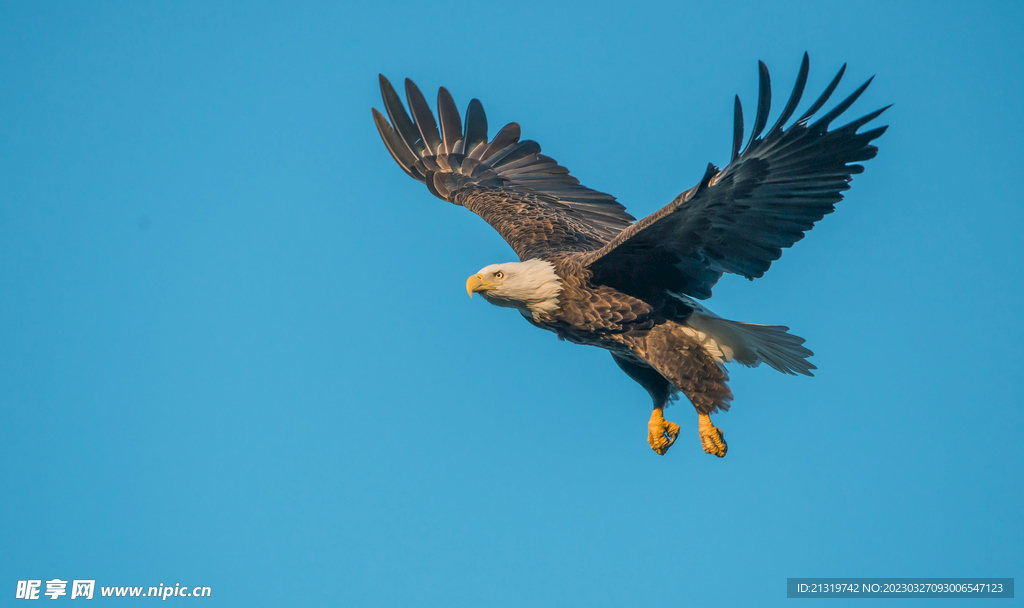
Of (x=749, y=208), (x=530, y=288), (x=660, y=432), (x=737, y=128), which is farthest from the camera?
(x=660, y=432)

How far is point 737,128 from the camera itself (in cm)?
570

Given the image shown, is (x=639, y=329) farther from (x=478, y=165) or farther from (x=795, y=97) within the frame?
(x=478, y=165)

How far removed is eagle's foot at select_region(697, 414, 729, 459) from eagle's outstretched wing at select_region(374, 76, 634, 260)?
2667 mm

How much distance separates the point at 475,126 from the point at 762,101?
5283mm

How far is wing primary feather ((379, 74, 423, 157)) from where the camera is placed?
9969 mm

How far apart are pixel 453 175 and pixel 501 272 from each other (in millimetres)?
3211

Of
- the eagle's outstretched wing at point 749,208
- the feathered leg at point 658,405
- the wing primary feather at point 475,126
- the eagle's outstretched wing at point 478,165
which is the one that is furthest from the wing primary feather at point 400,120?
the eagle's outstretched wing at point 749,208

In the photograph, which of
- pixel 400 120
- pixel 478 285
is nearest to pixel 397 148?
pixel 400 120

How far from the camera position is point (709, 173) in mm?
5805

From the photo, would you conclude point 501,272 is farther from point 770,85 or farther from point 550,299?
point 770,85

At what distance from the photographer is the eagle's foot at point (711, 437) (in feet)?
24.9

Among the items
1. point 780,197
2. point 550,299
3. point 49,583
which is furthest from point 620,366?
point 49,583

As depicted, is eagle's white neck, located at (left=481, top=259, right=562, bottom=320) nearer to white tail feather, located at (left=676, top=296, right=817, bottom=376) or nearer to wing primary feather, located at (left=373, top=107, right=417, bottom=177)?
white tail feather, located at (left=676, top=296, right=817, bottom=376)

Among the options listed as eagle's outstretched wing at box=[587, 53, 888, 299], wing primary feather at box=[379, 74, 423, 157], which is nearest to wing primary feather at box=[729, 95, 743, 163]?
eagle's outstretched wing at box=[587, 53, 888, 299]
